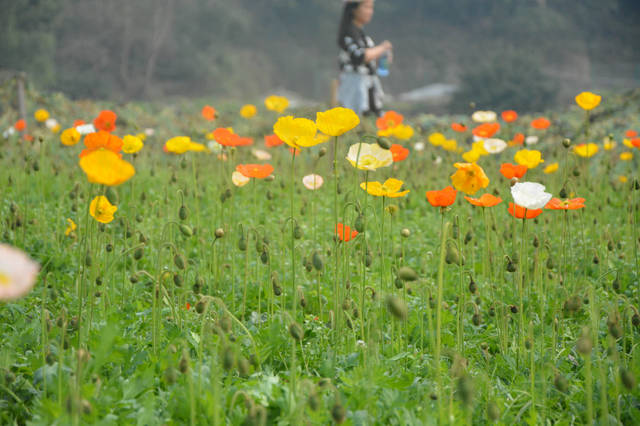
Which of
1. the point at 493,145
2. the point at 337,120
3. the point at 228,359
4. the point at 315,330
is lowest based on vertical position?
the point at 315,330

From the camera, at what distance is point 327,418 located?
4.58 ft

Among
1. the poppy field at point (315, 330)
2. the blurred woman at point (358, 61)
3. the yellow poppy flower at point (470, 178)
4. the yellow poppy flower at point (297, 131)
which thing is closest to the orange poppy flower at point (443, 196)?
the poppy field at point (315, 330)

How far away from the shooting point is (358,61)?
25.8 feet

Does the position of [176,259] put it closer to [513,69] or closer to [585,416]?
[585,416]

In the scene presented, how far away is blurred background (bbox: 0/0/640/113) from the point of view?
638 inches

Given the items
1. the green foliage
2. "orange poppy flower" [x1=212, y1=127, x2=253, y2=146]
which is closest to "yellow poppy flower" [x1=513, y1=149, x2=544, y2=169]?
"orange poppy flower" [x1=212, y1=127, x2=253, y2=146]

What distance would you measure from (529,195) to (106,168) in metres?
1.22

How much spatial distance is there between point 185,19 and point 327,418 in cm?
2469

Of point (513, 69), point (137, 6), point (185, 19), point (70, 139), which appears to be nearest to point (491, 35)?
point (513, 69)

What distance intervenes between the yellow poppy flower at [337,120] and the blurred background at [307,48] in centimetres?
1445

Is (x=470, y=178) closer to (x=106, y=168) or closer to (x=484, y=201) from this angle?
(x=484, y=201)

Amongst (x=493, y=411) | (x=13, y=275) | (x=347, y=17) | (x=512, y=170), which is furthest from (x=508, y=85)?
(x=13, y=275)

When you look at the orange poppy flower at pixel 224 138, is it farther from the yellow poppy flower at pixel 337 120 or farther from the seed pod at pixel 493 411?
the seed pod at pixel 493 411

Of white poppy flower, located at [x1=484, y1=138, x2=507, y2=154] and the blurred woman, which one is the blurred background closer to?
the blurred woman
